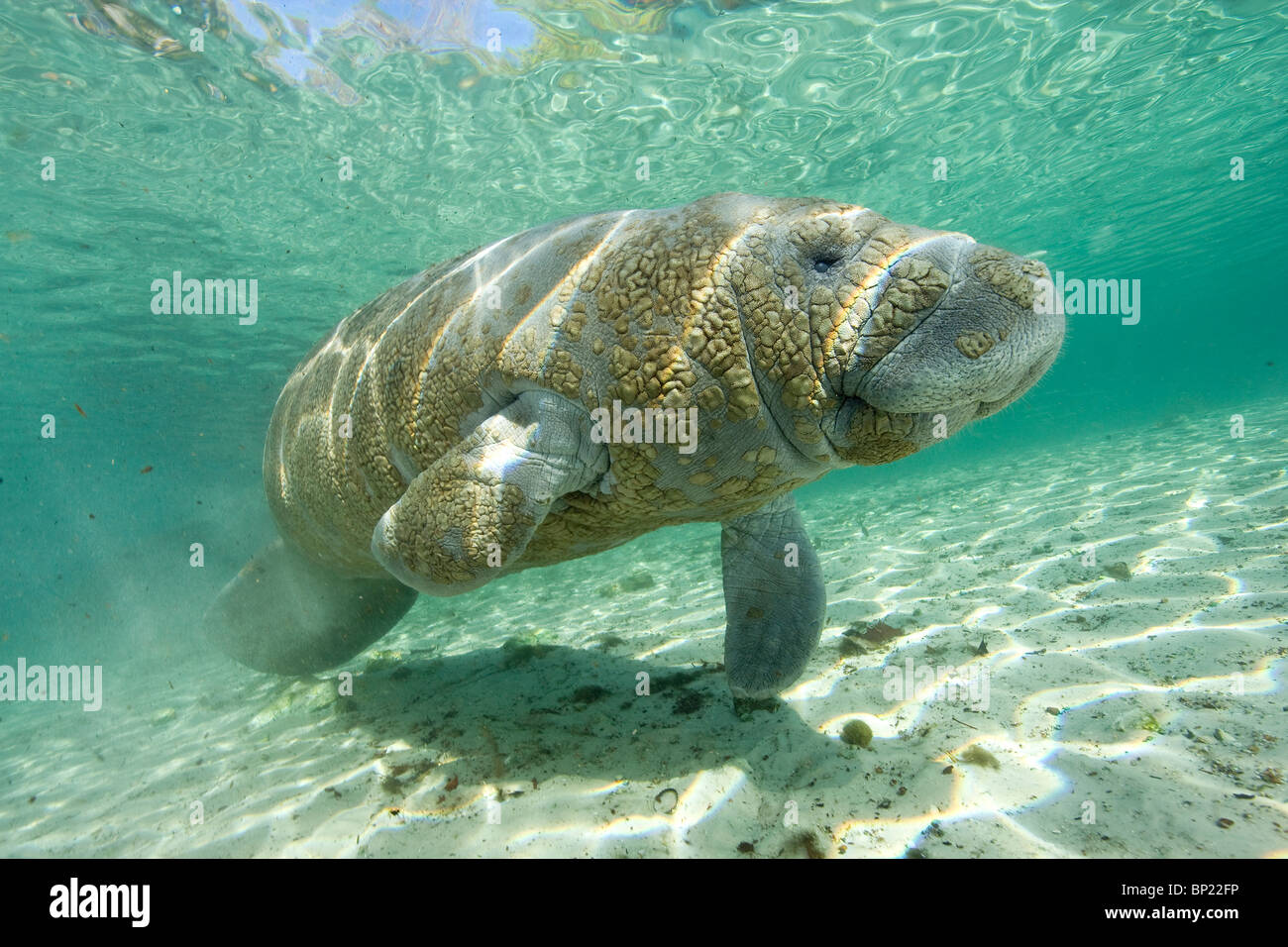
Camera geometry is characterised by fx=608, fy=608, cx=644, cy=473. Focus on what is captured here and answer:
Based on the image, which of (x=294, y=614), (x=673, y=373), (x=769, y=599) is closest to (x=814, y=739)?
(x=769, y=599)

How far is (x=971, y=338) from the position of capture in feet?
5.96

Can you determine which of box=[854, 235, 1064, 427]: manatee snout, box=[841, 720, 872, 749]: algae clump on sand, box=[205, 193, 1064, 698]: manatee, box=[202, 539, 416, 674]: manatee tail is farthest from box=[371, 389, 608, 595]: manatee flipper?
box=[202, 539, 416, 674]: manatee tail

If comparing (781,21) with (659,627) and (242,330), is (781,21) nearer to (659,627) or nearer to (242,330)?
(659,627)

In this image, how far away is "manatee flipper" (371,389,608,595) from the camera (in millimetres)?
2270

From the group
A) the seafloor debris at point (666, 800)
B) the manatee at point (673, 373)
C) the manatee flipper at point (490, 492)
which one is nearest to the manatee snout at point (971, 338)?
the manatee at point (673, 373)

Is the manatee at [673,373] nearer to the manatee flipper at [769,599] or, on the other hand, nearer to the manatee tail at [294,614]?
the manatee flipper at [769,599]

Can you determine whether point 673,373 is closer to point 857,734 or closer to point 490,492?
point 490,492

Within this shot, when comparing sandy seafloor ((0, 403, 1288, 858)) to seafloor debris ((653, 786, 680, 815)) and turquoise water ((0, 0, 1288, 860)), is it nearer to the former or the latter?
seafloor debris ((653, 786, 680, 815))

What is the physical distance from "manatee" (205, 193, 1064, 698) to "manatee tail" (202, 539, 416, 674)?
7.93ft

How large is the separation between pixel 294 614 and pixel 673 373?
4.79 metres

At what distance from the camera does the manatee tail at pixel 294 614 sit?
203 inches

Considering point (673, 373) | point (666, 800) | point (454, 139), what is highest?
point (454, 139)
